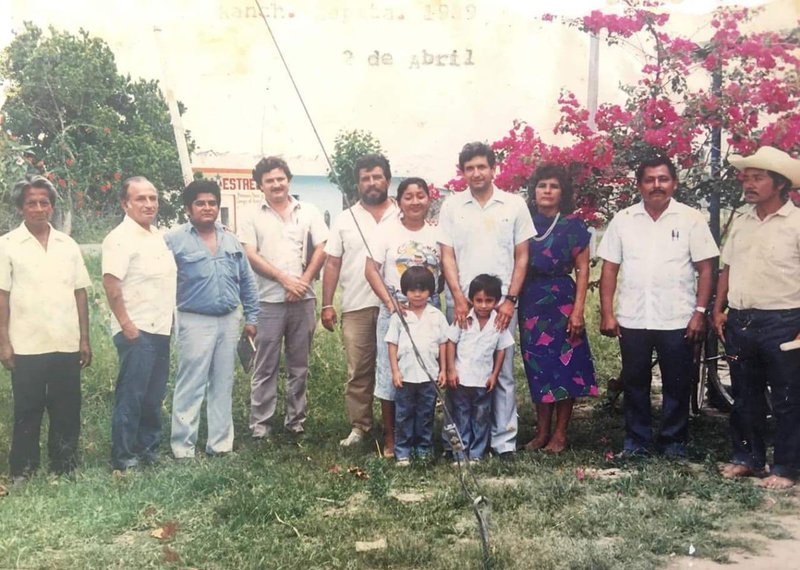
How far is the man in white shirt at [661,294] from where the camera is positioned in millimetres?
3945

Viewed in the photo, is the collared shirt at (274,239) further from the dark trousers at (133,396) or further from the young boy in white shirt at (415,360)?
the young boy in white shirt at (415,360)

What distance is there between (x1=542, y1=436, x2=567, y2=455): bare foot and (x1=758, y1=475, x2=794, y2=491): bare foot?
940 mm

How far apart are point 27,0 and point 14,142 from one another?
767 mm

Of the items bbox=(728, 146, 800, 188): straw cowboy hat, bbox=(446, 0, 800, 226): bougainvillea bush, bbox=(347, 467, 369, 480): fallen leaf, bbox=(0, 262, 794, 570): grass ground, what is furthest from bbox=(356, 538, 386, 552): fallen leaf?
bbox=(728, 146, 800, 188): straw cowboy hat

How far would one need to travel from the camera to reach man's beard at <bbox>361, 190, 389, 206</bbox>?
14.0 ft

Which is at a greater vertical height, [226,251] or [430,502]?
[226,251]

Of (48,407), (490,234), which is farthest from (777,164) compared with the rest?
(48,407)

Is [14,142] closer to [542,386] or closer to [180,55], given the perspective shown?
[180,55]

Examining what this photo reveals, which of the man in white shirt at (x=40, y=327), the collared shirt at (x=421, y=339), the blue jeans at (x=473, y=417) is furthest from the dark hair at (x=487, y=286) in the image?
the man in white shirt at (x=40, y=327)

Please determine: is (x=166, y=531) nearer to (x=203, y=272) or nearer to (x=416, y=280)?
(x=203, y=272)

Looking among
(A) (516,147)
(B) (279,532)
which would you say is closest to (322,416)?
(B) (279,532)

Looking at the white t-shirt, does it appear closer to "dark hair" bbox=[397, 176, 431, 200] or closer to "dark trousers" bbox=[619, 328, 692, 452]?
"dark hair" bbox=[397, 176, 431, 200]

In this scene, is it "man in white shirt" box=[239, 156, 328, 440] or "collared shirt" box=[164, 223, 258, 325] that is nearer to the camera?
"collared shirt" box=[164, 223, 258, 325]

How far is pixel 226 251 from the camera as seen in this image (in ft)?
14.0
